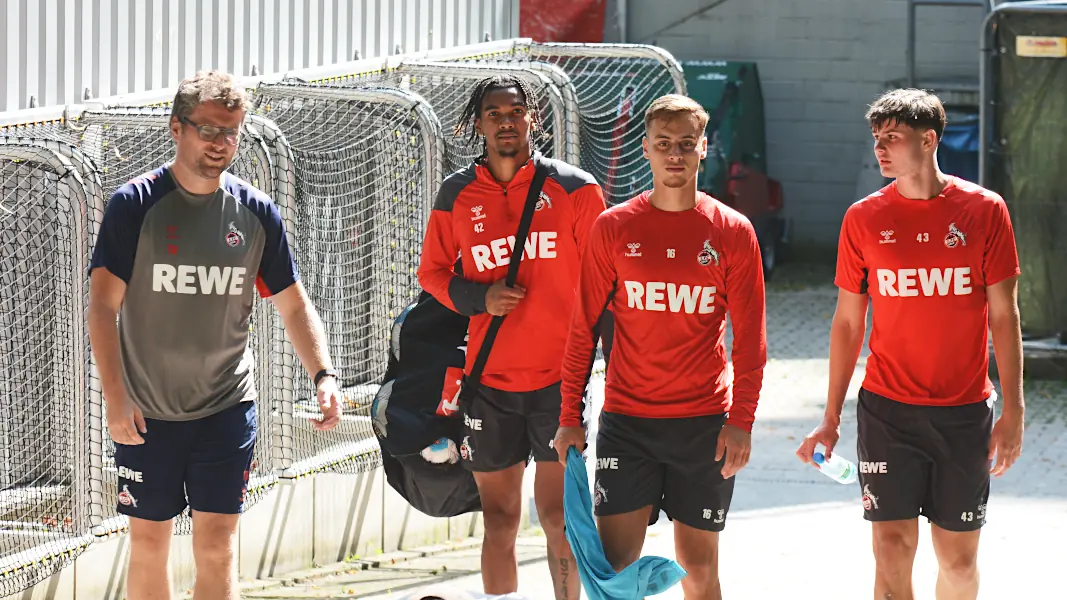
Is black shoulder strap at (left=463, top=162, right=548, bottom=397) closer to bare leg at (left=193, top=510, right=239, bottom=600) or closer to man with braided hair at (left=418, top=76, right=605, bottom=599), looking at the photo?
man with braided hair at (left=418, top=76, right=605, bottom=599)

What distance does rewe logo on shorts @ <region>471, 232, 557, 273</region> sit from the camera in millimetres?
5367

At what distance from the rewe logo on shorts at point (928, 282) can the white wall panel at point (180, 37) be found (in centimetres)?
333

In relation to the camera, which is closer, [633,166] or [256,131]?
[256,131]

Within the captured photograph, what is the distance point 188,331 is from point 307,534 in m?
2.48

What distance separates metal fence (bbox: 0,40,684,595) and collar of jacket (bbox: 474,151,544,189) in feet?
3.51

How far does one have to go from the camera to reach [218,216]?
4699 millimetres

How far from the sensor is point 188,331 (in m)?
4.69

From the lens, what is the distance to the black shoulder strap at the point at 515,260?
17.5ft

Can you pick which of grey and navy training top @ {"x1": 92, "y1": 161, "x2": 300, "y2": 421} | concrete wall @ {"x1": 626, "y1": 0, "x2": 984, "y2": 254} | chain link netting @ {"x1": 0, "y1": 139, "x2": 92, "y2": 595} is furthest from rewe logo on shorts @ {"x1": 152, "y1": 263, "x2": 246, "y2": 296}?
concrete wall @ {"x1": 626, "y1": 0, "x2": 984, "y2": 254}

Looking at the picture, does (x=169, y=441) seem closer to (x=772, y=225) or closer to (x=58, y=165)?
(x=58, y=165)

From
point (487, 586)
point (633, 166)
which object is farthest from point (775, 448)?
point (487, 586)

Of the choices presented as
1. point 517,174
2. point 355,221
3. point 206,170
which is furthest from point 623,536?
point 355,221

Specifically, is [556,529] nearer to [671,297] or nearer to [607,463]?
[607,463]

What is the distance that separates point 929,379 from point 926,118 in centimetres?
82
